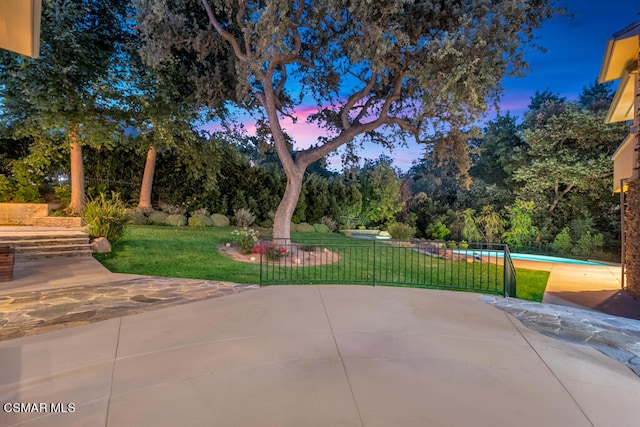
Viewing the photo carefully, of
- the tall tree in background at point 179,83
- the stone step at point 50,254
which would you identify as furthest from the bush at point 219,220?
the stone step at point 50,254

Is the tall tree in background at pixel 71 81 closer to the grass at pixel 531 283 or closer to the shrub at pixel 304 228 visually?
the shrub at pixel 304 228

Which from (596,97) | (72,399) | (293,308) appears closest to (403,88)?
(293,308)

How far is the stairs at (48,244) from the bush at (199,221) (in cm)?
444

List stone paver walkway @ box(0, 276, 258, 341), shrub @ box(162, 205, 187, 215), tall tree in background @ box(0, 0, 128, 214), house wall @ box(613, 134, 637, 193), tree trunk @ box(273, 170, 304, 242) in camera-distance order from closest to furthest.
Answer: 1. stone paver walkway @ box(0, 276, 258, 341)
2. house wall @ box(613, 134, 637, 193)
3. tall tree in background @ box(0, 0, 128, 214)
4. tree trunk @ box(273, 170, 304, 242)
5. shrub @ box(162, 205, 187, 215)

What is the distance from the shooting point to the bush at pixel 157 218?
12422 millimetres

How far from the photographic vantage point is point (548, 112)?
16.7m

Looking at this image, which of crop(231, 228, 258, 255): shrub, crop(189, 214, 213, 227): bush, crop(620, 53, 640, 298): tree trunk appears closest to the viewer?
crop(620, 53, 640, 298): tree trunk

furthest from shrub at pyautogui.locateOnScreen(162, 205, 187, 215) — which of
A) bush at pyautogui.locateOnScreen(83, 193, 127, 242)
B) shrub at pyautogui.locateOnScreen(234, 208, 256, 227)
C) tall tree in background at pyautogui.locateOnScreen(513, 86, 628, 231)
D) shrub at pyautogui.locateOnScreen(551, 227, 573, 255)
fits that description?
shrub at pyautogui.locateOnScreen(551, 227, 573, 255)

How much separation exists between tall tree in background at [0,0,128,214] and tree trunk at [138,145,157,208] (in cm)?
195

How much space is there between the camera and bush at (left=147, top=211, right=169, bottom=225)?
12.4 m

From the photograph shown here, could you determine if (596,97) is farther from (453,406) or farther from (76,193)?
(76,193)

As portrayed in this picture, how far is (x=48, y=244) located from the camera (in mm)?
7762

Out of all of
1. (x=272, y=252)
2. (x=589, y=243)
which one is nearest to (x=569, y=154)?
(x=589, y=243)

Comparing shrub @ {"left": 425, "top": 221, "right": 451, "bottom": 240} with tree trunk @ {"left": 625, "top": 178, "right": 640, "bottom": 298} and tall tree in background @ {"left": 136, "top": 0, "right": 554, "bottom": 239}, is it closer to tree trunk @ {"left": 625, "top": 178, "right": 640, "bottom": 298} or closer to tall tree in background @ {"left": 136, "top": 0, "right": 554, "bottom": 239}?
tall tree in background @ {"left": 136, "top": 0, "right": 554, "bottom": 239}
